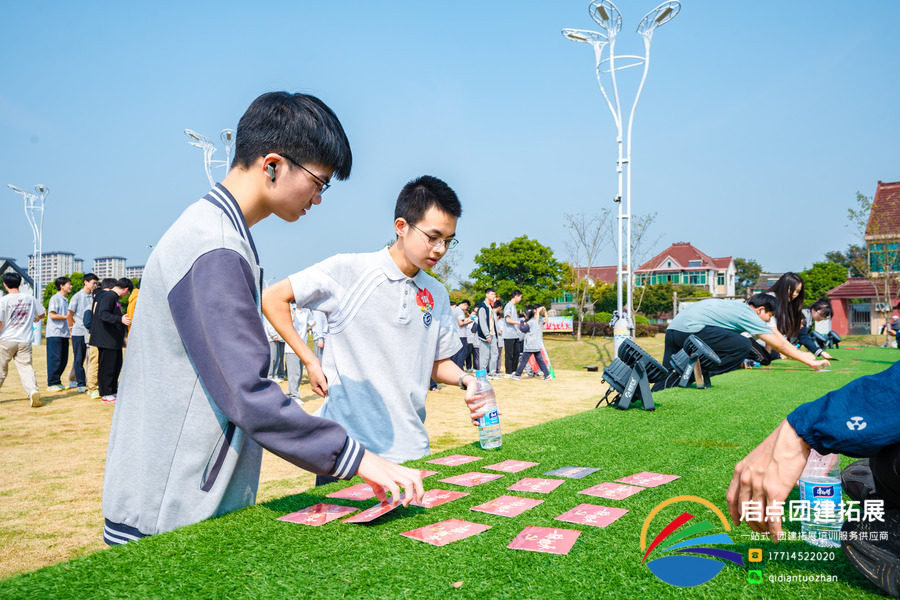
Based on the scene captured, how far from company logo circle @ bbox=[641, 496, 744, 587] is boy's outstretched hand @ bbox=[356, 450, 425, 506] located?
660mm

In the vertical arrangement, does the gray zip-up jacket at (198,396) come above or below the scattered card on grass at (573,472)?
above

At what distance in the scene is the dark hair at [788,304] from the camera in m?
7.86

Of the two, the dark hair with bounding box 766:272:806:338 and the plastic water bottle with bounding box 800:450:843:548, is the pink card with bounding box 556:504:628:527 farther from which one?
the dark hair with bounding box 766:272:806:338

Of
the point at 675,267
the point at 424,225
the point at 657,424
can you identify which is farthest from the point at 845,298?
the point at 424,225

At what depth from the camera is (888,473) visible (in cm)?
136

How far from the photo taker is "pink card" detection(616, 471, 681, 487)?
8.45 ft

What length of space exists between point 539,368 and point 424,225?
1270 centimetres

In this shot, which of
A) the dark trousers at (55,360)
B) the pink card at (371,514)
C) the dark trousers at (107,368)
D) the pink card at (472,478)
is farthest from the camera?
the dark trousers at (55,360)

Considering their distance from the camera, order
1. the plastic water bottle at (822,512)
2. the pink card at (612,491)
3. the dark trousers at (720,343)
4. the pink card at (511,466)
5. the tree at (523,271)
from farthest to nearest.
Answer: the tree at (523,271)
the dark trousers at (720,343)
the pink card at (511,466)
the pink card at (612,491)
the plastic water bottle at (822,512)

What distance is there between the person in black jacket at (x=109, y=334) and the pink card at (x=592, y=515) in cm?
884

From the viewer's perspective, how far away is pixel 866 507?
1.51 meters

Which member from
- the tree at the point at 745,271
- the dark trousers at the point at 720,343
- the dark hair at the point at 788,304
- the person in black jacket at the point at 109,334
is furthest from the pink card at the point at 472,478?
the tree at the point at 745,271

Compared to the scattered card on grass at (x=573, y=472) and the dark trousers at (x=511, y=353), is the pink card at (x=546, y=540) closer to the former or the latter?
the scattered card on grass at (x=573, y=472)

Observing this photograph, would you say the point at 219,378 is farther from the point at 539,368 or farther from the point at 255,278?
the point at 539,368
